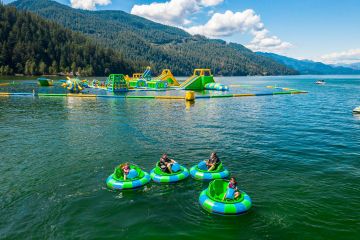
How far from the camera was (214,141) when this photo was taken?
34094 millimetres

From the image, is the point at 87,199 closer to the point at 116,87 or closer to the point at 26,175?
the point at 26,175

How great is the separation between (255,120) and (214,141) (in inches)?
672

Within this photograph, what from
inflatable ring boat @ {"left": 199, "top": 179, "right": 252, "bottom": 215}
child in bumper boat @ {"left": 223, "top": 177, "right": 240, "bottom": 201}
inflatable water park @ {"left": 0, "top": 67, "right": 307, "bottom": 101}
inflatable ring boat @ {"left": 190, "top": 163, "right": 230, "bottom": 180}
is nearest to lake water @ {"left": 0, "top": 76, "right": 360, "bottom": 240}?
inflatable ring boat @ {"left": 199, "top": 179, "right": 252, "bottom": 215}

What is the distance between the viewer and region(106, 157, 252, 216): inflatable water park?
57.6 ft

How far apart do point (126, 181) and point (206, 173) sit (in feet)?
20.7

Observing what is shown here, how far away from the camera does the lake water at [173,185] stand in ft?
53.2

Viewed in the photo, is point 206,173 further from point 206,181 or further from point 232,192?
point 232,192

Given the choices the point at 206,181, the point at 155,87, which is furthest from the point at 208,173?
the point at 155,87

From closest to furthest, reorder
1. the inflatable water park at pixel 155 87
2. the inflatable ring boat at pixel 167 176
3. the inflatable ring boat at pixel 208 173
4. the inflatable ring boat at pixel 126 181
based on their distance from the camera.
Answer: the inflatable ring boat at pixel 126 181 < the inflatable ring boat at pixel 167 176 < the inflatable ring boat at pixel 208 173 < the inflatable water park at pixel 155 87

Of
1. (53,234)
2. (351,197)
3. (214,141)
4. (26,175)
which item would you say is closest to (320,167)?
(351,197)

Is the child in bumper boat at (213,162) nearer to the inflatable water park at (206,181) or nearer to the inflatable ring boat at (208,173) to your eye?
the inflatable water park at (206,181)

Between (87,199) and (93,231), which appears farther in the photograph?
(87,199)

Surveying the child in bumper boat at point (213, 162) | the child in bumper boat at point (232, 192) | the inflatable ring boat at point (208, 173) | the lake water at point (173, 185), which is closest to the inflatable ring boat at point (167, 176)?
the lake water at point (173, 185)

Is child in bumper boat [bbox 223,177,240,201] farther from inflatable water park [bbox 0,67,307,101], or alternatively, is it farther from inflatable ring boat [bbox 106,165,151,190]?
inflatable water park [bbox 0,67,307,101]
